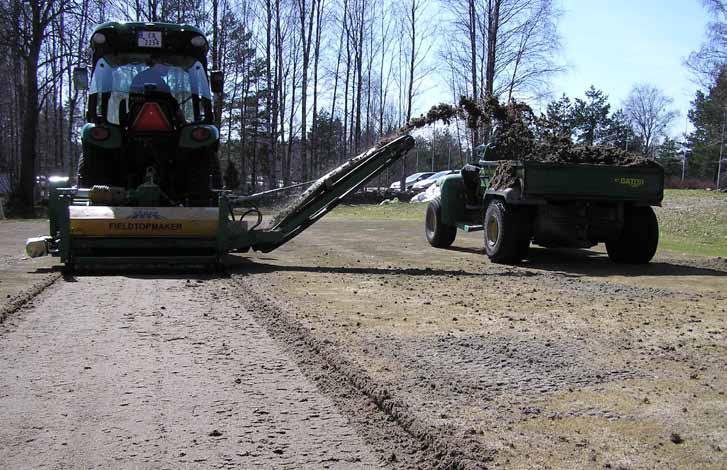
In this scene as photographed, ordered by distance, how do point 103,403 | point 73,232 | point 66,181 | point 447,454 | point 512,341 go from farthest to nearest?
point 66,181
point 73,232
point 512,341
point 103,403
point 447,454

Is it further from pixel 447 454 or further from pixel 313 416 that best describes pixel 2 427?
pixel 447 454

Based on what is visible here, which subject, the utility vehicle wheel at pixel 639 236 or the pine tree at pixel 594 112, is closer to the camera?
the utility vehicle wheel at pixel 639 236

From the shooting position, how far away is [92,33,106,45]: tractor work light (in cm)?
Result: 1105

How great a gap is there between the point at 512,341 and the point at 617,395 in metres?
1.52

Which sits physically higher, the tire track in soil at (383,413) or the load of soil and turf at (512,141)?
the load of soil and turf at (512,141)

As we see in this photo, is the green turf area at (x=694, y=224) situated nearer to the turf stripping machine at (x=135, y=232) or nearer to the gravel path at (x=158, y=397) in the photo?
the turf stripping machine at (x=135, y=232)

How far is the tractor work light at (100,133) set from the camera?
1080 centimetres

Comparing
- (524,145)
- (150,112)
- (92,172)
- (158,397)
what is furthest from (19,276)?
(524,145)

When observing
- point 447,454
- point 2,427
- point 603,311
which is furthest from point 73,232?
point 447,454

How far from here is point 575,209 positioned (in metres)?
11.8

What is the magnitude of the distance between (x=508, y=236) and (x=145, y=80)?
645 cm

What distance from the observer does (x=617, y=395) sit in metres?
4.46

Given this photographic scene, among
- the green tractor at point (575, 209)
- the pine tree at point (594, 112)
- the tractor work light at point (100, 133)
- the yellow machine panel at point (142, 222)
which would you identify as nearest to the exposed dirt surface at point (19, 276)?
the yellow machine panel at point (142, 222)

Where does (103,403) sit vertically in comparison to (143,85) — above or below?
below
